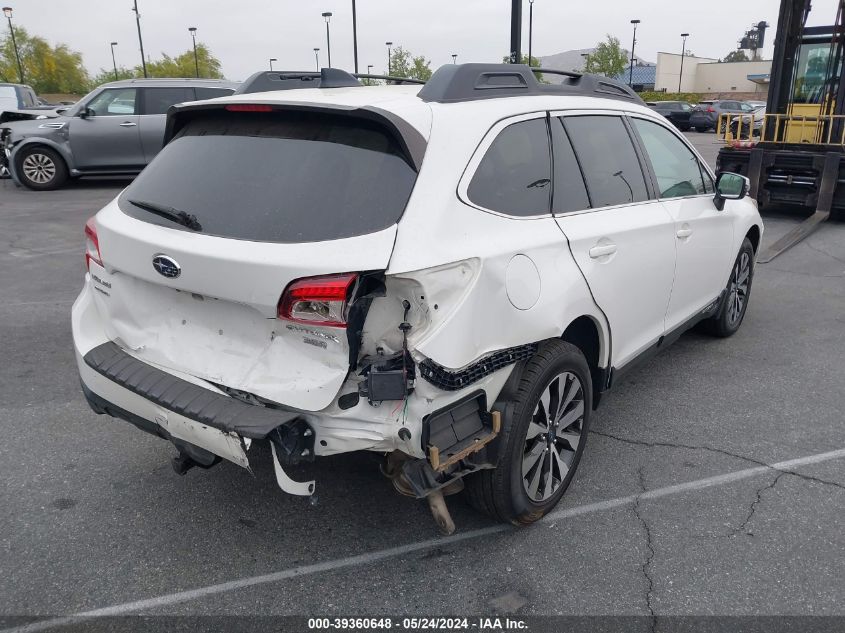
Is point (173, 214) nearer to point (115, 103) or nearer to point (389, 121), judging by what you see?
point (389, 121)

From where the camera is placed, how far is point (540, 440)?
9.75 feet

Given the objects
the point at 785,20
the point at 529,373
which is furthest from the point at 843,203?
the point at 529,373

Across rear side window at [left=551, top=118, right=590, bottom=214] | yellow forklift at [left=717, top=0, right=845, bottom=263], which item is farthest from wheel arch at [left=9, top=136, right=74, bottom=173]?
rear side window at [left=551, top=118, right=590, bottom=214]

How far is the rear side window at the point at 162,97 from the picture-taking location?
13266 millimetres

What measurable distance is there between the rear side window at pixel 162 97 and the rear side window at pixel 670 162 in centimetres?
1112

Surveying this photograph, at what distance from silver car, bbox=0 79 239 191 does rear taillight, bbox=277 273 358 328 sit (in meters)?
12.1

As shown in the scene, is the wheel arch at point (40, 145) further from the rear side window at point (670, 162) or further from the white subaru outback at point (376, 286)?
the rear side window at point (670, 162)

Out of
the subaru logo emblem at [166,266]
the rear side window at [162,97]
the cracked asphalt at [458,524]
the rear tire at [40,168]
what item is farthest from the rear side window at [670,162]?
the rear tire at [40,168]

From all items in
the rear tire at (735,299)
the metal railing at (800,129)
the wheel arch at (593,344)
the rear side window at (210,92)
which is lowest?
the rear tire at (735,299)

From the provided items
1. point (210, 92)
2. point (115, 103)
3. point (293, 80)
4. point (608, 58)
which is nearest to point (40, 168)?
point (115, 103)

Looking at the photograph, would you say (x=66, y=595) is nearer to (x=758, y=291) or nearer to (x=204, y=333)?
(x=204, y=333)

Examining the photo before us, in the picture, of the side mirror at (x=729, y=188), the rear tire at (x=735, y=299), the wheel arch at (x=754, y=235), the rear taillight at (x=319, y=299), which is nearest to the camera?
the rear taillight at (x=319, y=299)

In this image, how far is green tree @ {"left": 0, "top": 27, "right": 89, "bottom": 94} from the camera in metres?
62.3

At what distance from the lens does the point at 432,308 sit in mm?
2350
